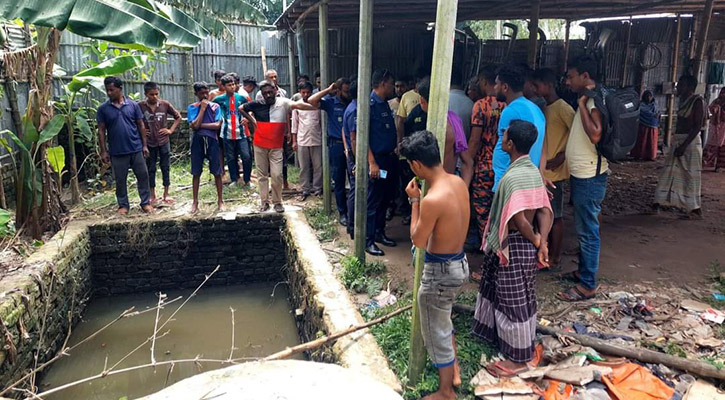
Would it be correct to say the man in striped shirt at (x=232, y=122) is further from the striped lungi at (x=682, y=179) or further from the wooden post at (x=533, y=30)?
the striped lungi at (x=682, y=179)

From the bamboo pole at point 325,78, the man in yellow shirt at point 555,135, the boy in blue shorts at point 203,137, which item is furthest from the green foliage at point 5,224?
the man in yellow shirt at point 555,135

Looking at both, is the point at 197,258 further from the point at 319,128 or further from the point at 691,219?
the point at 691,219

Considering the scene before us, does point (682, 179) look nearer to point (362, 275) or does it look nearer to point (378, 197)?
point (378, 197)

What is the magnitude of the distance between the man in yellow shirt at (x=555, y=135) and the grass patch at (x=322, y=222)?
8.65ft

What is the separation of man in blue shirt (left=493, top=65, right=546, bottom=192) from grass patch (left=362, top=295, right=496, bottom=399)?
1.16 meters

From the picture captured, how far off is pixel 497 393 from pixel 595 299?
1.61m

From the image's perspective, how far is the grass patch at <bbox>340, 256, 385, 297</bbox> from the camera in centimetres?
453

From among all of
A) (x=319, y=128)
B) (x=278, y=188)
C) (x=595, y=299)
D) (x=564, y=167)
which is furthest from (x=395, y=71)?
(x=595, y=299)

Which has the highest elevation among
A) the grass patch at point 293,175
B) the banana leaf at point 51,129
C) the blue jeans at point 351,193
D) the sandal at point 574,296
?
the banana leaf at point 51,129

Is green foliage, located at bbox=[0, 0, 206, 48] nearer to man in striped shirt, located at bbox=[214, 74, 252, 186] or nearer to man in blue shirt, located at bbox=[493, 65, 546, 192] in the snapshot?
man in blue shirt, located at bbox=[493, 65, 546, 192]

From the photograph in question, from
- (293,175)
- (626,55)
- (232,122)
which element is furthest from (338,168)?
(626,55)

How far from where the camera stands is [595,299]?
4000mm

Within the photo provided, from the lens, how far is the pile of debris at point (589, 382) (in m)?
2.82

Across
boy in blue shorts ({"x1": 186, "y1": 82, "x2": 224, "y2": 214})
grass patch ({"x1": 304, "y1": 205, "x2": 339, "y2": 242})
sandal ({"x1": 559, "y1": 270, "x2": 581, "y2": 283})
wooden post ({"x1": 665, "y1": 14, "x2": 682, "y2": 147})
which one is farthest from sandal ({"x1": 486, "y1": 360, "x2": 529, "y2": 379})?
wooden post ({"x1": 665, "y1": 14, "x2": 682, "y2": 147})
